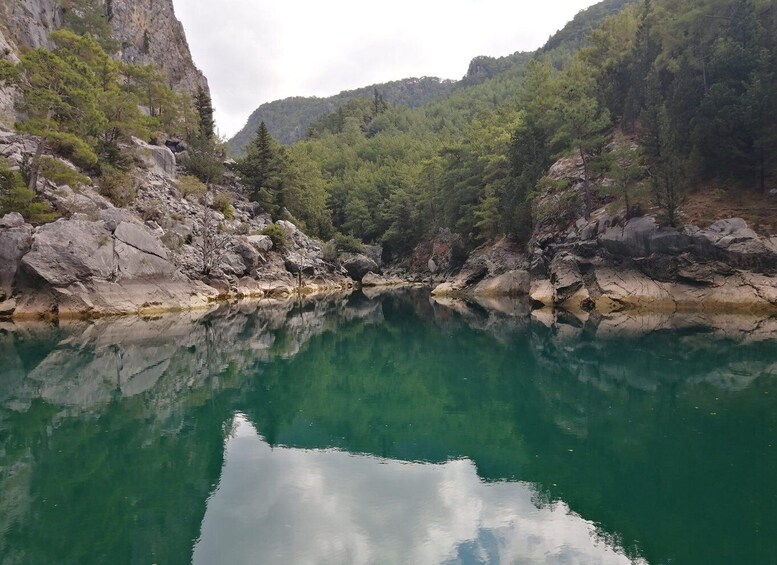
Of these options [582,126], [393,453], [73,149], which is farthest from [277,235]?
[393,453]

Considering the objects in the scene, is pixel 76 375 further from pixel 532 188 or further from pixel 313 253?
pixel 313 253

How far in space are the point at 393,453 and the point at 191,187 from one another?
4227 cm

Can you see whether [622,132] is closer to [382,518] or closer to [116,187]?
[116,187]

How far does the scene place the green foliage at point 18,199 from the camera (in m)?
29.2

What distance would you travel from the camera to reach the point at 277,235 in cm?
5162

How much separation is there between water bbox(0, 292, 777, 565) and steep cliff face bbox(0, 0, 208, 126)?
31.2 metres

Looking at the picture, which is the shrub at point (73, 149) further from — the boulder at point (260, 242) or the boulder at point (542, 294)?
the boulder at point (542, 294)

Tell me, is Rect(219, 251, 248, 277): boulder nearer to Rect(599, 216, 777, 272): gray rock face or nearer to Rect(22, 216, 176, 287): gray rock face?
Rect(22, 216, 176, 287): gray rock face

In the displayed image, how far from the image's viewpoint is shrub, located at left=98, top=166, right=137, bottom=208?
124ft

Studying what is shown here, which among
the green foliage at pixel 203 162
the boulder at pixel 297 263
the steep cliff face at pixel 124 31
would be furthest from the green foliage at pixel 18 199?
the boulder at pixel 297 263

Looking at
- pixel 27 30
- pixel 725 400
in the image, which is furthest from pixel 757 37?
pixel 27 30

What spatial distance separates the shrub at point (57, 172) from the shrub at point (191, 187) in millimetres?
13136

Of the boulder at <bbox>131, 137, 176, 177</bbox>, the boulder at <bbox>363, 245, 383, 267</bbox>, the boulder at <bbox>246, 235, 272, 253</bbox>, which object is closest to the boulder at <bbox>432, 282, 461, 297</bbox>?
the boulder at <bbox>246, 235, 272, 253</bbox>

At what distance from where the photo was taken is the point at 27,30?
45.1 metres
